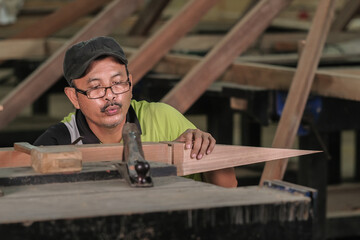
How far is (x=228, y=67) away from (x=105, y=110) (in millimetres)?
2462

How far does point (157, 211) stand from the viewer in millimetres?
1841

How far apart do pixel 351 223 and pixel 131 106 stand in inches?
114

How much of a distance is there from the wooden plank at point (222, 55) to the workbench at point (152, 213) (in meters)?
2.61

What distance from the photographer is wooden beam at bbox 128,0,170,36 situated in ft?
25.3

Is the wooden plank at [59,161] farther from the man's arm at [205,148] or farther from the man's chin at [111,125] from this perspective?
the man's chin at [111,125]

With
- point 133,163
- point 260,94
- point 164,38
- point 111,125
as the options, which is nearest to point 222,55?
point 260,94

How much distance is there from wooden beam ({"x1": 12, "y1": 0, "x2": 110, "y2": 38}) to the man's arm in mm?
4543

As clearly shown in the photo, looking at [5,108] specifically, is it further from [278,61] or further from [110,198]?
[110,198]

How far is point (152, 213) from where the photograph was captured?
1835 millimetres

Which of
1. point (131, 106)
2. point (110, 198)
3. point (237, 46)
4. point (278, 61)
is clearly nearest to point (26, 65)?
point (278, 61)

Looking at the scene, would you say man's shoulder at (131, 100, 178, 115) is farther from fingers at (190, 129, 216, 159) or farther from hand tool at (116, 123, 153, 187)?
hand tool at (116, 123, 153, 187)

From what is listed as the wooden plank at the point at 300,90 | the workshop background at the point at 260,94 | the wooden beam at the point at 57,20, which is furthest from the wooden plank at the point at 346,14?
the wooden plank at the point at 300,90

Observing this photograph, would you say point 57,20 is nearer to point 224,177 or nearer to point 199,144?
point 224,177

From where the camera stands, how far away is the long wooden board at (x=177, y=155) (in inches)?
96.0
